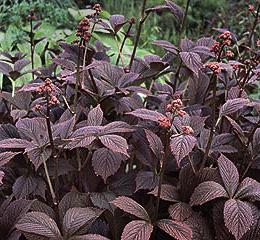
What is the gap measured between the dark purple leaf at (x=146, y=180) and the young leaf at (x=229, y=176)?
6.5 inches

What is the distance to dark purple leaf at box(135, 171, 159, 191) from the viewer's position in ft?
3.48

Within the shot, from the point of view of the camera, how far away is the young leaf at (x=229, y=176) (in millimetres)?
994

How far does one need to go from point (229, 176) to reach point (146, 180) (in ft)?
0.66

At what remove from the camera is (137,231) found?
2.92ft

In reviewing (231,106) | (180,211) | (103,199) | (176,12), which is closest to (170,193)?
(180,211)

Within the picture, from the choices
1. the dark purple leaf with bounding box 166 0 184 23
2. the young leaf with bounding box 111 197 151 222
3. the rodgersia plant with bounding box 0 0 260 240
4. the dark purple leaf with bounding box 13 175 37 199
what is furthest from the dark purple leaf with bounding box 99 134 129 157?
the dark purple leaf with bounding box 166 0 184 23

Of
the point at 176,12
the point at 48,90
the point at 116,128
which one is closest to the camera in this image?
the point at 48,90

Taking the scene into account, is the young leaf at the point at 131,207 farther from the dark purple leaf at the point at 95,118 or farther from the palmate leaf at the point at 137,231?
the dark purple leaf at the point at 95,118

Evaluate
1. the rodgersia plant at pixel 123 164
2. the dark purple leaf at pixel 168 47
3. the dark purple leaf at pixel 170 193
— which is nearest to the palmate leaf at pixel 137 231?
the rodgersia plant at pixel 123 164

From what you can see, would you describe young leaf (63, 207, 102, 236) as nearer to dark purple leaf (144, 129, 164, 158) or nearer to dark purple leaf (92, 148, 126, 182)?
dark purple leaf (92, 148, 126, 182)

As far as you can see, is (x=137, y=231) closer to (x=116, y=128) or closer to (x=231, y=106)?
(x=116, y=128)

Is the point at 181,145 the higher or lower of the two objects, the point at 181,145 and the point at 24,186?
the higher

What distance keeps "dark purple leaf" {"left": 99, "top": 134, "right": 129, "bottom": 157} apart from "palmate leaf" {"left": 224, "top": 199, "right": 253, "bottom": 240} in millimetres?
255

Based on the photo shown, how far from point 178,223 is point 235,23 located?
3.69 m
